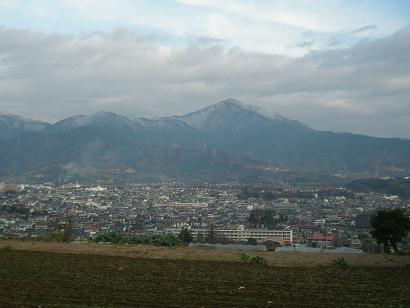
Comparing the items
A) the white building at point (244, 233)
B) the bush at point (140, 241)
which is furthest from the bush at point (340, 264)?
the white building at point (244, 233)

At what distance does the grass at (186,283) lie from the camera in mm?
13398

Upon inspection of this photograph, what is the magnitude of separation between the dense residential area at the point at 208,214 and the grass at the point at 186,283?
14986 mm

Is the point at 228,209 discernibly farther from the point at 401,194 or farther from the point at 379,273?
the point at 379,273

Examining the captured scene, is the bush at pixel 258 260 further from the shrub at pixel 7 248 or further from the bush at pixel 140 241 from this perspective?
the shrub at pixel 7 248

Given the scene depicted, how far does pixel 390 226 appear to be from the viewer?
3100cm

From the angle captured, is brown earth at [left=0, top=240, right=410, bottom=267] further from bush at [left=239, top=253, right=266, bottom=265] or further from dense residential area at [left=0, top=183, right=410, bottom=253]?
dense residential area at [left=0, top=183, right=410, bottom=253]

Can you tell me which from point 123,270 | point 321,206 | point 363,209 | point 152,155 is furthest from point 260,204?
point 152,155

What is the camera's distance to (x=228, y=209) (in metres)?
77.9

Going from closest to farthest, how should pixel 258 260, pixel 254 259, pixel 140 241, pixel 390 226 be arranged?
pixel 258 260 < pixel 254 259 < pixel 140 241 < pixel 390 226

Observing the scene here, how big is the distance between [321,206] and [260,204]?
8.81 meters

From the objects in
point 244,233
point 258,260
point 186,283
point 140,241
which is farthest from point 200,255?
point 244,233

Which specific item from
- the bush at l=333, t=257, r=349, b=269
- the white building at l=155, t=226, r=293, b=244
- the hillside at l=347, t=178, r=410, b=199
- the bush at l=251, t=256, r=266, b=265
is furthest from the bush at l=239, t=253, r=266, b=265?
the hillside at l=347, t=178, r=410, b=199

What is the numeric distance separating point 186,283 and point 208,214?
182ft

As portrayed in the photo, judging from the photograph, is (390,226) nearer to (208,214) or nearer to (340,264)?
(340,264)
